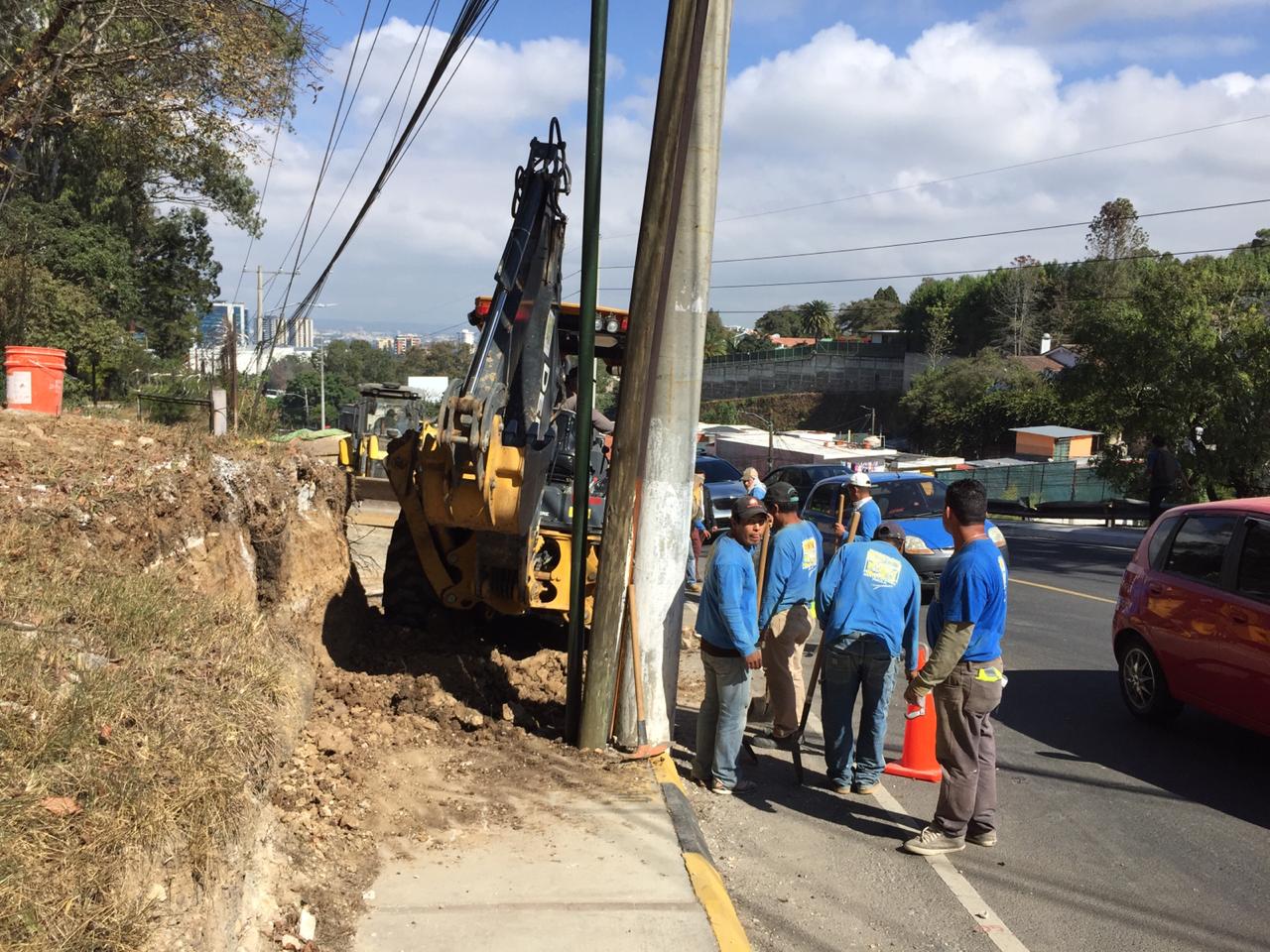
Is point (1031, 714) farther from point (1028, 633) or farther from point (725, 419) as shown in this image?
point (725, 419)

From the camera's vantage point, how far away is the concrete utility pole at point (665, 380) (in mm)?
6539

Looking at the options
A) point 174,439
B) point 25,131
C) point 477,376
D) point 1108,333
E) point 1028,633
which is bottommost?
point 1028,633

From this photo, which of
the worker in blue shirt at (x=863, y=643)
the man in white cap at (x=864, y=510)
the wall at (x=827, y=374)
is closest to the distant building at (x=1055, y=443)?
the wall at (x=827, y=374)

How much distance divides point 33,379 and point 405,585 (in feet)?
14.0

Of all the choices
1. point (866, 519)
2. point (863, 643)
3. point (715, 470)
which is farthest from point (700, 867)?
point (715, 470)

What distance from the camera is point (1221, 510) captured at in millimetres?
7633

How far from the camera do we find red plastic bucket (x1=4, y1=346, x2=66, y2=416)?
399 inches

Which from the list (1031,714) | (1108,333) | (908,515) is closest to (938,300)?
(1108,333)

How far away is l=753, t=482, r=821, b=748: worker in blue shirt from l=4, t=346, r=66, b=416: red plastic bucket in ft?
21.9

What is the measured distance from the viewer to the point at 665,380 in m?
6.79

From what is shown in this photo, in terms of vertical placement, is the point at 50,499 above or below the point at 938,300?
below

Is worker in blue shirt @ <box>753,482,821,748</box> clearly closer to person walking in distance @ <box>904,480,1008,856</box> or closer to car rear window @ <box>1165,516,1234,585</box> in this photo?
person walking in distance @ <box>904,480,1008,856</box>

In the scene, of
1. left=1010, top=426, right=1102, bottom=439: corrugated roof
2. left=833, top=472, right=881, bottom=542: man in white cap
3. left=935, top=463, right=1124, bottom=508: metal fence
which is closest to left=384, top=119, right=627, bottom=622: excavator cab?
left=833, top=472, right=881, bottom=542: man in white cap

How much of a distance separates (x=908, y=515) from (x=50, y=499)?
10.7 meters
